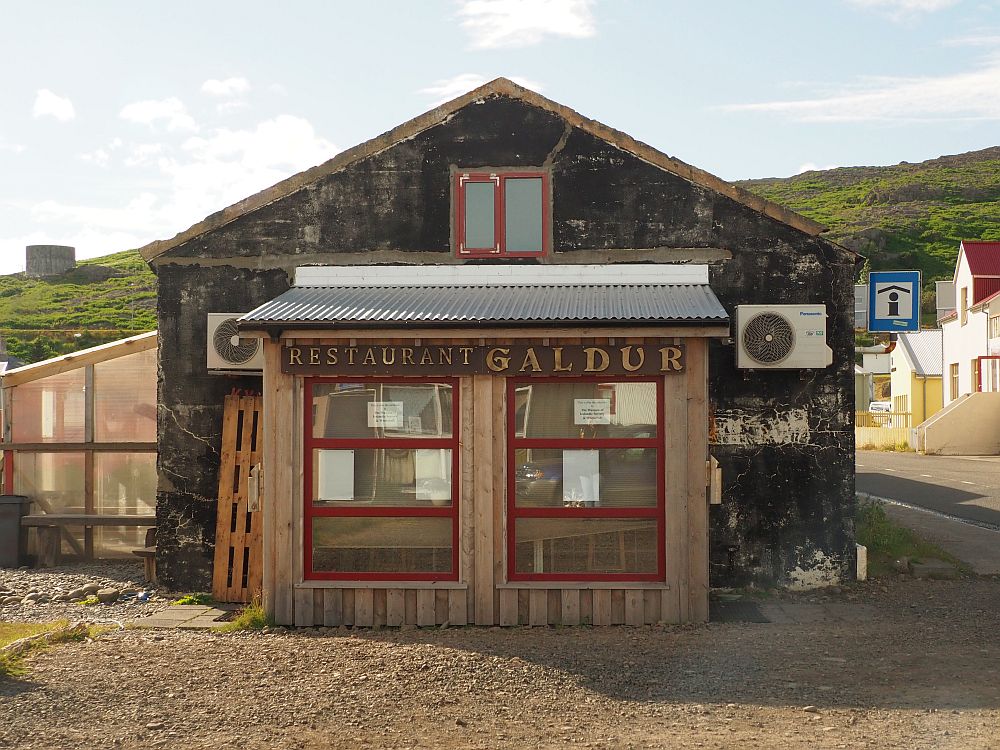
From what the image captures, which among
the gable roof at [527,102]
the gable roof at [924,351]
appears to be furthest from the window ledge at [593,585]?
the gable roof at [924,351]

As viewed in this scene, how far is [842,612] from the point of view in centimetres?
1057

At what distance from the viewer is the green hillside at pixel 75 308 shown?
209 ft

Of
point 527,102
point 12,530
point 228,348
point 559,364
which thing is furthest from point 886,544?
point 12,530

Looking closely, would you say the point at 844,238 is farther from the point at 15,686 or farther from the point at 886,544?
the point at 15,686

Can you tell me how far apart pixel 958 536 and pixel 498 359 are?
26.6 feet

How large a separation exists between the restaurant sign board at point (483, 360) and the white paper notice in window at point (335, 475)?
80cm

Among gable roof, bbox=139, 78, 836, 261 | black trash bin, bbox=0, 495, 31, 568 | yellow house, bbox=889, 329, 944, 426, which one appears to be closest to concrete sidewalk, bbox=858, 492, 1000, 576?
gable roof, bbox=139, 78, 836, 261

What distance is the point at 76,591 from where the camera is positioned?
40.7 ft

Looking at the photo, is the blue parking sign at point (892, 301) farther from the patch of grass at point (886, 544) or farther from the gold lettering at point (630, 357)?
the gold lettering at point (630, 357)

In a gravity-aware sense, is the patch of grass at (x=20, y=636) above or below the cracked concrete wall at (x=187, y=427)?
below

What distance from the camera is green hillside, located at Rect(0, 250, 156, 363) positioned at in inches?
2505

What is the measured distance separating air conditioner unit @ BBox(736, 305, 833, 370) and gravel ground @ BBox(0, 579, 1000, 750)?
8.61 ft

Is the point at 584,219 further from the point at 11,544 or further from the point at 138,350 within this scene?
the point at 11,544

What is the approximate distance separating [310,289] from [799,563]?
5.83 meters
